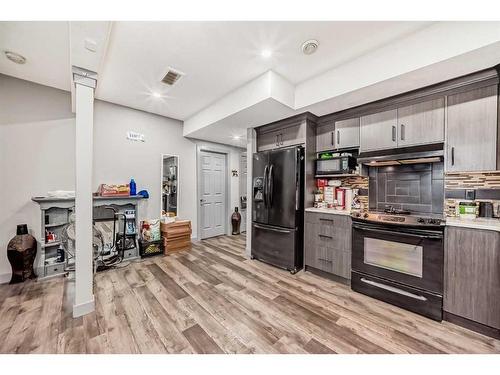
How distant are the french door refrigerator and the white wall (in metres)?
2.20

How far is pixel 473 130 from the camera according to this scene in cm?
195

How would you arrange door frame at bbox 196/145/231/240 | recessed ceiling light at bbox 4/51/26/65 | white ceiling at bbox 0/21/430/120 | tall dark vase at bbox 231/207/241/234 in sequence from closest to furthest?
white ceiling at bbox 0/21/430/120
recessed ceiling light at bbox 4/51/26/65
door frame at bbox 196/145/231/240
tall dark vase at bbox 231/207/241/234

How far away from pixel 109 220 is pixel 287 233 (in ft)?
9.79

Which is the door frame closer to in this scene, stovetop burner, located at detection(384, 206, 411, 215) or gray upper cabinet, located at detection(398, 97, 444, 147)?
stovetop burner, located at detection(384, 206, 411, 215)

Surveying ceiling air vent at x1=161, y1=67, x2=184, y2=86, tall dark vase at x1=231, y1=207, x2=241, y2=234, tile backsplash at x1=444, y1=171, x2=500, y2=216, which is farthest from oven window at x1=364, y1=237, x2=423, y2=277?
tall dark vase at x1=231, y1=207, x2=241, y2=234

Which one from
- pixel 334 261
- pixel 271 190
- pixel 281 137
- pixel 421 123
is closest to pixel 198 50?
pixel 281 137

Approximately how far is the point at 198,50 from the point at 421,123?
2.65 m

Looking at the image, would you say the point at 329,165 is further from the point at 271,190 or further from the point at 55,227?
the point at 55,227

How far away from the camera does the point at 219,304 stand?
2.12 m

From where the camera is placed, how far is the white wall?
267cm

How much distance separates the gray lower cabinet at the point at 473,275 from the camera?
163 cm

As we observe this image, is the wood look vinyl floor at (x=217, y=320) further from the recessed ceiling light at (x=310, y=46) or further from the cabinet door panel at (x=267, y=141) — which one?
the recessed ceiling light at (x=310, y=46)

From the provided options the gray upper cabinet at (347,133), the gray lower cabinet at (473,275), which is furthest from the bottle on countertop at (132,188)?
the gray lower cabinet at (473,275)
